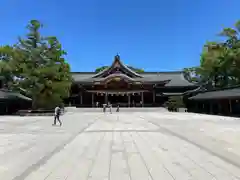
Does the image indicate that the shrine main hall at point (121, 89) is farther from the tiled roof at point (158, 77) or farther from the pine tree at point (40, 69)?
the pine tree at point (40, 69)

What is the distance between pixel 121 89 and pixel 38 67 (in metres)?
20.5

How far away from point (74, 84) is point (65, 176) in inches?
1731

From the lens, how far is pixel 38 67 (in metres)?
30.9

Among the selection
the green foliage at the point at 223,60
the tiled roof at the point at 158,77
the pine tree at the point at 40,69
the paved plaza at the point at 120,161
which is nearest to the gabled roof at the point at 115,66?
the tiled roof at the point at 158,77

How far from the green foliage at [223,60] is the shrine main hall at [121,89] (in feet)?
29.4

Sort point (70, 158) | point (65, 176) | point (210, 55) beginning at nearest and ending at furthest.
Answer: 1. point (65, 176)
2. point (70, 158)
3. point (210, 55)

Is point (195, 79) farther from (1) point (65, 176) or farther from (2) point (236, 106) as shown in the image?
(1) point (65, 176)

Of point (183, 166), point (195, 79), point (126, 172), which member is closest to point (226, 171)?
point (183, 166)

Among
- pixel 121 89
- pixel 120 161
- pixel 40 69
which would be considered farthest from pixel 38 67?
pixel 120 161

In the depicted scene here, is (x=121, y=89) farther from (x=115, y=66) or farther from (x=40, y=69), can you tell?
(x=40, y=69)

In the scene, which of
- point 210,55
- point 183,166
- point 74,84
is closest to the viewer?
point 183,166

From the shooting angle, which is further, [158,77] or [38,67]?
[158,77]

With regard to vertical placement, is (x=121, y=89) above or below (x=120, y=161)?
above

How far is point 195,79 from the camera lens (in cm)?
5122
